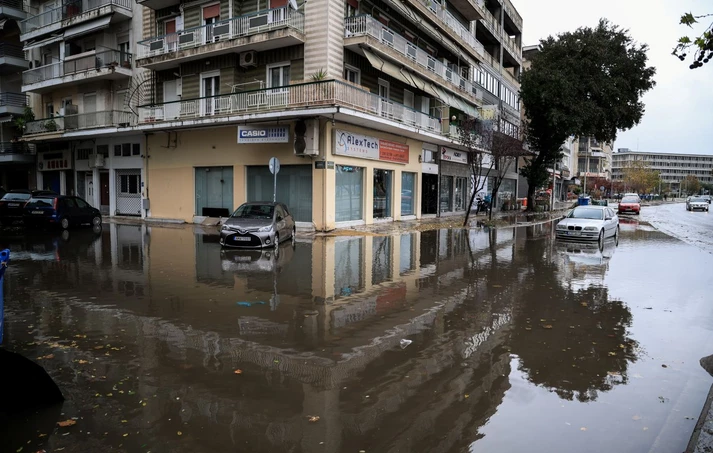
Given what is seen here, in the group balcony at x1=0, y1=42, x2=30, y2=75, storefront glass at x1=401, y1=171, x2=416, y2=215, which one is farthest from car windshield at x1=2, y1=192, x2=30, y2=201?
balcony at x1=0, y1=42, x2=30, y2=75

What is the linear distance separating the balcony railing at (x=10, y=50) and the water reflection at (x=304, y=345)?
30449 millimetres

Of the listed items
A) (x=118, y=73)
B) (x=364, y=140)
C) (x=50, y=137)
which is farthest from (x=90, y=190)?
(x=364, y=140)

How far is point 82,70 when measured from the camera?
93.2 feet

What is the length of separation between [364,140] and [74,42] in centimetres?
2092

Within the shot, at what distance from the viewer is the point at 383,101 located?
2256cm

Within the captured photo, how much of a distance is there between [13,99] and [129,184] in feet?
47.1

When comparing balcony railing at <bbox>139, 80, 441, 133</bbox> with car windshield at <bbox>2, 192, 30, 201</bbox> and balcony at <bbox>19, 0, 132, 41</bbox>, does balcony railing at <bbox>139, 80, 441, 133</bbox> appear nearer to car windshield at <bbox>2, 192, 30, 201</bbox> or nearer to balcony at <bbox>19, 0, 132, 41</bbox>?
balcony at <bbox>19, 0, 132, 41</bbox>

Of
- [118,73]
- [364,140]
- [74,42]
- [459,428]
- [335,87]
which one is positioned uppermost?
[74,42]

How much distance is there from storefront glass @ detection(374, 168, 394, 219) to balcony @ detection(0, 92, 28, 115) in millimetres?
26858

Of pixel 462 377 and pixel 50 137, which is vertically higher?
pixel 50 137

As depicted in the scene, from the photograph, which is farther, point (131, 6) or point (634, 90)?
point (634, 90)

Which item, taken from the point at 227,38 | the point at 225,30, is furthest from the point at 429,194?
the point at 225,30

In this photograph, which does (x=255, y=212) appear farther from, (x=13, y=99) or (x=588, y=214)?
(x=13, y=99)

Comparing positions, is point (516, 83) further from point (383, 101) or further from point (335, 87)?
point (335, 87)
